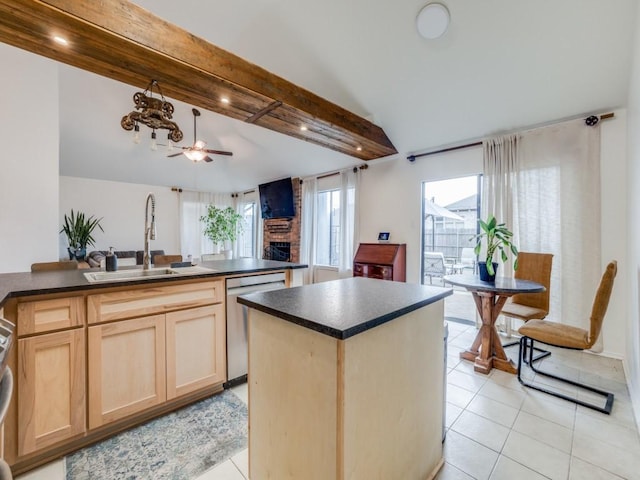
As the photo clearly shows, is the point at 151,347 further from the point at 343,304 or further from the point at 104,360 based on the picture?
the point at 343,304

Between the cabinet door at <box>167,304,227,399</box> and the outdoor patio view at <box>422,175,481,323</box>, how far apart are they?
10.4 ft

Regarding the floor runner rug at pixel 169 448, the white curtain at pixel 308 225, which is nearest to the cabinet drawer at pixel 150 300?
the floor runner rug at pixel 169 448

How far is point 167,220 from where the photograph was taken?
7184 millimetres

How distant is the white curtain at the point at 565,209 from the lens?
111 inches

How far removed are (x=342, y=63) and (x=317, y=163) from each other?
2.29 metres

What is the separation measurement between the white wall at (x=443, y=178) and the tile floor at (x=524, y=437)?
0.76 meters

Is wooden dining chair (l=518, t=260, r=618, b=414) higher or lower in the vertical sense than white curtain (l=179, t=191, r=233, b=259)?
lower

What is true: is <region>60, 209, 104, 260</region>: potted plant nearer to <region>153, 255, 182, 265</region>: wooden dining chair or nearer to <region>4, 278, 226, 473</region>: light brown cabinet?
<region>153, 255, 182, 265</region>: wooden dining chair

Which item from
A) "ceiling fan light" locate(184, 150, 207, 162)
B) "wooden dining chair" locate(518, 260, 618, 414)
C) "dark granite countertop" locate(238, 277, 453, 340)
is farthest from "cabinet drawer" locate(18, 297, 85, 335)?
"wooden dining chair" locate(518, 260, 618, 414)

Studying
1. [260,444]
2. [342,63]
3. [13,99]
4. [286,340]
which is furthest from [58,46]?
[260,444]

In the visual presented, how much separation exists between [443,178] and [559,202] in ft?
4.41

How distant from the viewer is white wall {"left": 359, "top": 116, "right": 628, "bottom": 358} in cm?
270

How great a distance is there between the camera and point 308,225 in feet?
19.2

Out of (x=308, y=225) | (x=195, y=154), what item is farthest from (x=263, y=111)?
(x=308, y=225)
